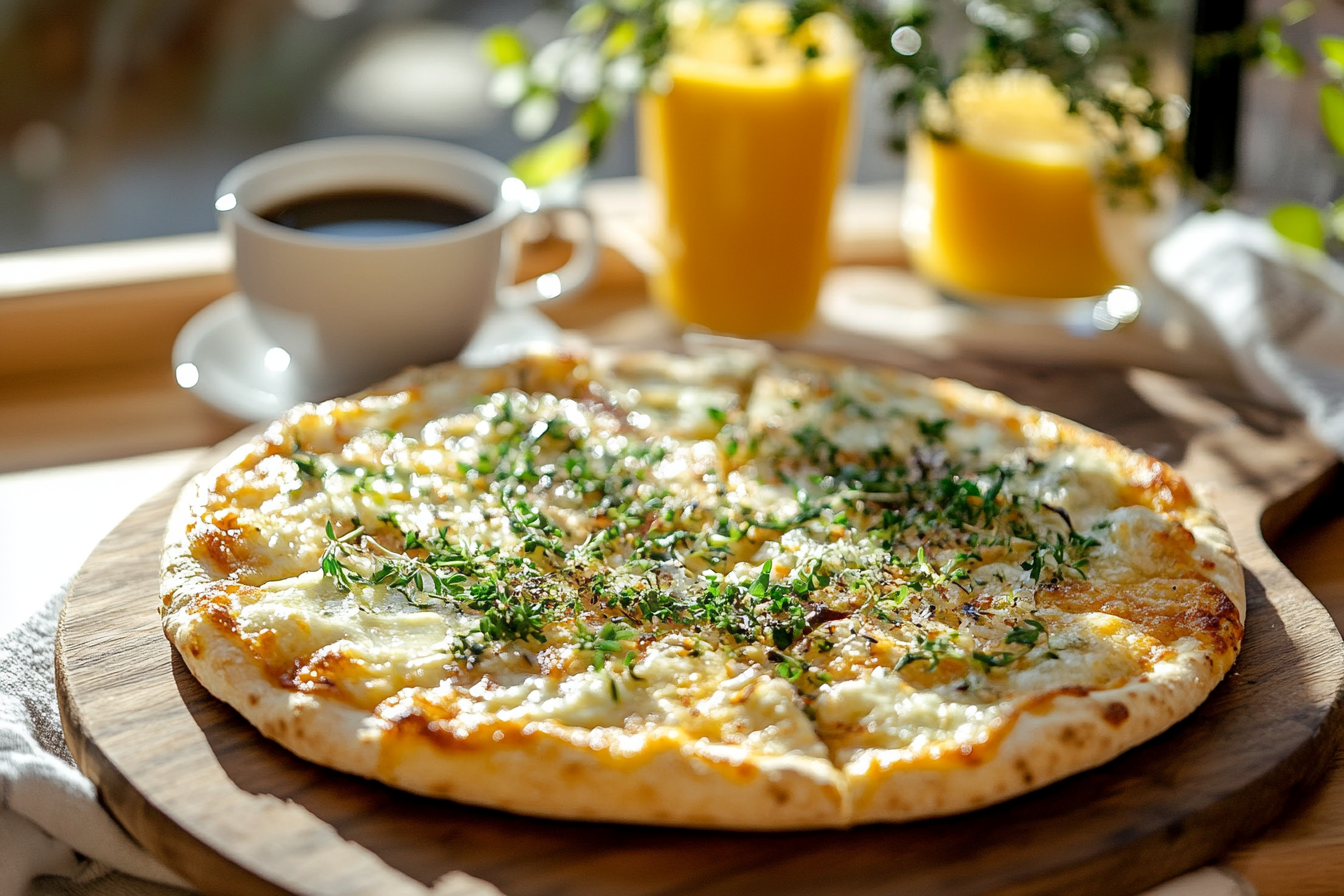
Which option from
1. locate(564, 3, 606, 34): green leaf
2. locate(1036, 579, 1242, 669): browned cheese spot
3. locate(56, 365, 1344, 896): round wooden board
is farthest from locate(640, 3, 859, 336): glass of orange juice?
locate(56, 365, 1344, 896): round wooden board

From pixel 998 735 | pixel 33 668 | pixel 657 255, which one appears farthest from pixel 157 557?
pixel 657 255

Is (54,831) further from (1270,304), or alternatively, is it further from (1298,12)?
(1298,12)

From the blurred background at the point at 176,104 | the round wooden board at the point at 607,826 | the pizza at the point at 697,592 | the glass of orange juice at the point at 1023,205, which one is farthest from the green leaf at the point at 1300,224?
the blurred background at the point at 176,104

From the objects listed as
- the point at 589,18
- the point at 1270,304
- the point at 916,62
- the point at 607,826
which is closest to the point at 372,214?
the point at 589,18

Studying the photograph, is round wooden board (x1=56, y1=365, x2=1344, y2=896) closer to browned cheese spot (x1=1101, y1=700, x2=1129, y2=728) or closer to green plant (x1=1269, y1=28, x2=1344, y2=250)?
browned cheese spot (x1=1101, y1=700, x2=1129, y2=728)

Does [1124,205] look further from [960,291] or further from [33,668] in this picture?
[33,668]

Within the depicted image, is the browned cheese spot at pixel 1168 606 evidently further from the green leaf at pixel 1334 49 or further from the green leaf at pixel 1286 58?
the green leaf at pixel 1286 58
